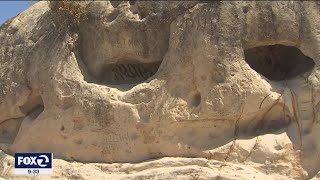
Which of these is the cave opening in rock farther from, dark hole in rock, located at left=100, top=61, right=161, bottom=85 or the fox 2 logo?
the fox 2 logo

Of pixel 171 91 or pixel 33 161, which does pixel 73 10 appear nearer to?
pixel 171 91

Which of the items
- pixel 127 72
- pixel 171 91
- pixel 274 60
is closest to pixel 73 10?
pixel 127 72

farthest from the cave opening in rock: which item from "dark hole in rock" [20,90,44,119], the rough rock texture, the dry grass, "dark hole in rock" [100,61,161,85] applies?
"dark hole in rock" [20,90,44,119]

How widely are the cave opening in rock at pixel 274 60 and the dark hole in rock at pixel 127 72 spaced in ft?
5.46

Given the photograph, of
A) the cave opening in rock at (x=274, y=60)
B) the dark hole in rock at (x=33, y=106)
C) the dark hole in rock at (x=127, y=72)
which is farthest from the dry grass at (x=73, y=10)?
the cave opening in rock at (x=274, y=60)

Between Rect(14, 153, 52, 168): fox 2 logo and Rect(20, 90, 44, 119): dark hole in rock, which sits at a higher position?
Rect(20, 90, 44, 119): dark hole in rock

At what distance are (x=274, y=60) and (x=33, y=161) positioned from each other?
4.18 metres

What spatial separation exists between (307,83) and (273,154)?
1.17m

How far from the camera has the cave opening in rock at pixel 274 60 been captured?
8633 mm

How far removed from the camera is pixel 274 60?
8.77m

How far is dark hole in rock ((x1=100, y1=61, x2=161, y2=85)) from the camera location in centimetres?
920

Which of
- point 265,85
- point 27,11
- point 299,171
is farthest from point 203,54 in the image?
point 27,11

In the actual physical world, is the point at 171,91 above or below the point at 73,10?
below

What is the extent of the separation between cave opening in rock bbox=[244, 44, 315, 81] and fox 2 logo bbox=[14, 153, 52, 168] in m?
3.58
